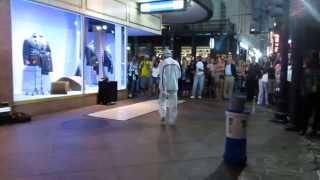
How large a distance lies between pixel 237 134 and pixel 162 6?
10.9 metres

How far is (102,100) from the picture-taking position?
1524 centimetres

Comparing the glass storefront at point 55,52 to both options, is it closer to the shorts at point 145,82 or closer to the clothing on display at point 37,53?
the clothing on display at point 37,53

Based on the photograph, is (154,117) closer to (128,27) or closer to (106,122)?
(106,122)

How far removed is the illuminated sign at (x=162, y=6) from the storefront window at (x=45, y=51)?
12.4 feet

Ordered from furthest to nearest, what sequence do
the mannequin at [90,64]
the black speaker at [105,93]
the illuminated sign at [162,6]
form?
the illuminated sign at [162,6] → the mannequin at [90,64] → the black speaker at [105,93]

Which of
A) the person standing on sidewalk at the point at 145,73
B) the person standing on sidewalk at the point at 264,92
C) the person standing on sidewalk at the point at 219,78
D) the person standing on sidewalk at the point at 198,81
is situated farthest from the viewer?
the person standing on sidewalk at the point at 145,73

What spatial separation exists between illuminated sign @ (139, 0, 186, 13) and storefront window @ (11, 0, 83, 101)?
3.78m

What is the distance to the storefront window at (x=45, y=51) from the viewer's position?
528 inches

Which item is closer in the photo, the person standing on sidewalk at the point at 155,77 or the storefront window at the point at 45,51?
the storefront window at the point at 45,51

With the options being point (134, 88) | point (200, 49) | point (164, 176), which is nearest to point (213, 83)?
point (134, 88)

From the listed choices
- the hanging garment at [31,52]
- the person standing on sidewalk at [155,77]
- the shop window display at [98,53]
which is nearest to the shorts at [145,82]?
the person standing on sidewalk at [155,77]

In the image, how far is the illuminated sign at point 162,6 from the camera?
16.2 metres

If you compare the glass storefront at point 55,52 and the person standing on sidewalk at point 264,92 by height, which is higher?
the glass storefront at point 55,52

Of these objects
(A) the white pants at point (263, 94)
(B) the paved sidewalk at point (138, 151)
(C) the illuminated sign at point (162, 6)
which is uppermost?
(C) the illuminated sign at point (162, 6)
